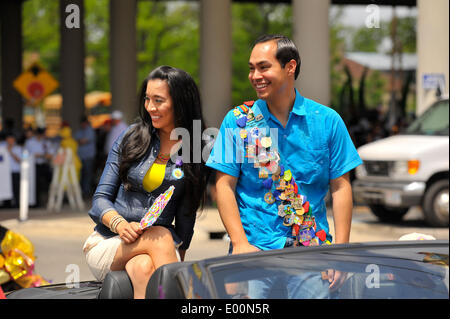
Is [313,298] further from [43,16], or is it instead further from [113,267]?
[43,16]

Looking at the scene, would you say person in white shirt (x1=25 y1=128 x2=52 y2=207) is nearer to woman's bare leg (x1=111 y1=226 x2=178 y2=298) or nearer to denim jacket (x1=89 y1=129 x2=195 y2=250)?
denim jacket (x1=89 y1=129 x2=195 y2=250)

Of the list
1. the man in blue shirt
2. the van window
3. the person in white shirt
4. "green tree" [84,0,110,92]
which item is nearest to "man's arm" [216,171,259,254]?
the man in blue shirt

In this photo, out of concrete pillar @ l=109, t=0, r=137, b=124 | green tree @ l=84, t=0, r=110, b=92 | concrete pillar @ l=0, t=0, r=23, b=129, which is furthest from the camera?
green tree @ l=84, t=0, r=110, b=92

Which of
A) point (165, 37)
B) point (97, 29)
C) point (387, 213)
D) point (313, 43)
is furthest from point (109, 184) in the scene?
point (97, 29)

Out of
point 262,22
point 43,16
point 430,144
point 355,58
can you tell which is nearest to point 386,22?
point 355,58

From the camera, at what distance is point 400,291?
2.44 m

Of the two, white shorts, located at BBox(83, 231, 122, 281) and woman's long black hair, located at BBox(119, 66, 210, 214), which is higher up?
woman's long black hair, located at BBox(119, 66, 210, 214)

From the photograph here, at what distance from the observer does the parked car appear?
7.95 ft

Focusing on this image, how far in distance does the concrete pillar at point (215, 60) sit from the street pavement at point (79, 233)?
5.62m

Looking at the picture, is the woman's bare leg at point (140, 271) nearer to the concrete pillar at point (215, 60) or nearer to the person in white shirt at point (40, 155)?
the person in white shirt at point (40, 155)

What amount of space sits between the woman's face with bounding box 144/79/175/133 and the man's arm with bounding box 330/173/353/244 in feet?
2.75

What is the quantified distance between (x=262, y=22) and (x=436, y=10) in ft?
87.5

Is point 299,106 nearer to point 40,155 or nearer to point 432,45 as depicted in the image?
point 432,45

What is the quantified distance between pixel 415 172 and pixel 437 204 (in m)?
0.66
